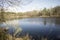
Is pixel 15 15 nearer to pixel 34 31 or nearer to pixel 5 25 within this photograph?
pixel 5 25

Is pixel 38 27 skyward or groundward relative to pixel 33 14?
groundward

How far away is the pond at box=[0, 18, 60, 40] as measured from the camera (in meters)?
1.89

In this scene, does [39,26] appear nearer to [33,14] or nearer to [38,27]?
[38,27]

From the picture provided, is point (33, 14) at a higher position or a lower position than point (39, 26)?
higher

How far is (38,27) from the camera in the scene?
1.93m

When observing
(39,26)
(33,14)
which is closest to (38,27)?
(39,26)

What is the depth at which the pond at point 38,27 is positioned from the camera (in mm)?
1887

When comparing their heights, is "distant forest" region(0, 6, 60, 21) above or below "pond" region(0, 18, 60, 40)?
above

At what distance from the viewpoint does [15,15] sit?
202 cm

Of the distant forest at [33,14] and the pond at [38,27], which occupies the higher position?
the distant forest at [33,14]

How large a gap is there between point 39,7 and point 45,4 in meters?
0.10

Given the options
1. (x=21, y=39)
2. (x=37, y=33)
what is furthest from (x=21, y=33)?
(x=37, y=33)

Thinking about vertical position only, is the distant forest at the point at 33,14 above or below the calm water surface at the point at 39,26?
above

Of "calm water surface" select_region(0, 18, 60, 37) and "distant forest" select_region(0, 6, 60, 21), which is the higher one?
"distant forest" select_region(0, 6, 60, 21)
